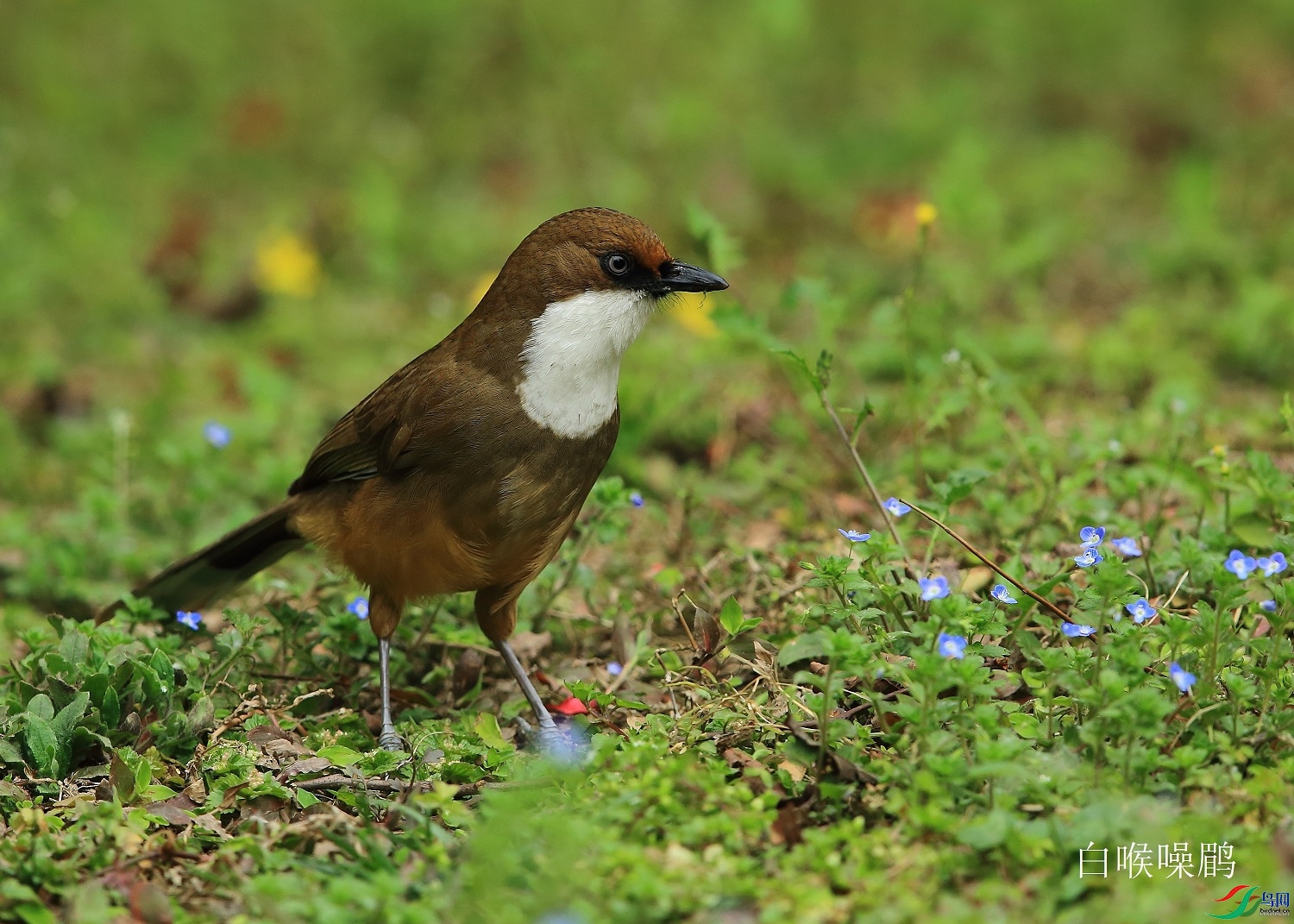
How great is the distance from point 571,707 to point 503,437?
86 cm

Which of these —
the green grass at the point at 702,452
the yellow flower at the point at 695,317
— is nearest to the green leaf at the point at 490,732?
the green grass at the point at 702,452

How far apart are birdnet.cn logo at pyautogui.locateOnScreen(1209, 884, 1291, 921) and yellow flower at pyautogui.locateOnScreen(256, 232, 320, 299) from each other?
19.9 ft

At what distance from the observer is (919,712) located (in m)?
3.26

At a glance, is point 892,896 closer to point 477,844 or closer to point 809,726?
point 809,726

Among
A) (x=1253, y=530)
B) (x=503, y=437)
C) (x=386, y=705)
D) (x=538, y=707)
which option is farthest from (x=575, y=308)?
(x=1253, y=530)

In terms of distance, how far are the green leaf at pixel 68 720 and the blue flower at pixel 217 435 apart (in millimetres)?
1813

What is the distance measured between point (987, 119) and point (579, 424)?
6.21m

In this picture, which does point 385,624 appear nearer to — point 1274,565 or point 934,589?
point 934,589

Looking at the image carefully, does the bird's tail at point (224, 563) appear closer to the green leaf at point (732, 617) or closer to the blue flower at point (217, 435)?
the blue flower at point (217, 435)

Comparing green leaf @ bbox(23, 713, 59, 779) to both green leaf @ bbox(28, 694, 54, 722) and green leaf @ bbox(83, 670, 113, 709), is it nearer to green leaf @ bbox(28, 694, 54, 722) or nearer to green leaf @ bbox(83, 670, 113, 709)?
green leaf @ bbox(28, 694, 54, 722)

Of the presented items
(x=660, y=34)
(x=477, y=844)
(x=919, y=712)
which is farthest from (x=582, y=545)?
(x=660, y=34)

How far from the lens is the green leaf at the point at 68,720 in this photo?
12.8 feet

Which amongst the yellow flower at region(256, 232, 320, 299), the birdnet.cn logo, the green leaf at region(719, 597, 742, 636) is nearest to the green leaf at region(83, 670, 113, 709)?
the green leaf at region(719, 597, 742, 636)

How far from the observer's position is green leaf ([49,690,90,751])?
3.89 m
